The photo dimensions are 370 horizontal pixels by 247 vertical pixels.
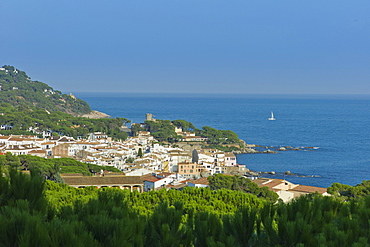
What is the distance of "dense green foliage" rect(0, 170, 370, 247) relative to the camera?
2.36m

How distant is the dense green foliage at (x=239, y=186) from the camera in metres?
14.9

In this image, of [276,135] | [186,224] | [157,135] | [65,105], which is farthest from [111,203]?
[65,105]

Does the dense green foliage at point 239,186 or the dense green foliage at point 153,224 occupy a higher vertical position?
the dense green foliage at point 153,224

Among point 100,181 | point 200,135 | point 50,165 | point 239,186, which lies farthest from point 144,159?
point 200,135

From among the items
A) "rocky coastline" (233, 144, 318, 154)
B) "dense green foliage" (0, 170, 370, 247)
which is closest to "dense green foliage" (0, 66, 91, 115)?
"rocky coastline" (233, 144, 318, 154)

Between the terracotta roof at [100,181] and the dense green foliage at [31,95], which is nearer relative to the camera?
the terracotta roof at [100,181]

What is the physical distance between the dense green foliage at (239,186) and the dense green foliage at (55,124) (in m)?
23.8

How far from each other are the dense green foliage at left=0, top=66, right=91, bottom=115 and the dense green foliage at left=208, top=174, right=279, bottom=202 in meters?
48.1

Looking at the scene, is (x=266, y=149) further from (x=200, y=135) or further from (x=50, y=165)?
(x=50, y=165)

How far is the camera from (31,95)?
66938 millimetres

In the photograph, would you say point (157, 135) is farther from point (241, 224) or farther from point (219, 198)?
point (241, 224)

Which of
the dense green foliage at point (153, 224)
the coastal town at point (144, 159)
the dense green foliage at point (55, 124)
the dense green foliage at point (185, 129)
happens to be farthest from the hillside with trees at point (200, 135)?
the dense green foliage at point (153, 224)

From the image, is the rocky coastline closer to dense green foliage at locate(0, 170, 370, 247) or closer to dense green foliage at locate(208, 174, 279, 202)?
dense green foliage at locate(208, 174, 279, 202)

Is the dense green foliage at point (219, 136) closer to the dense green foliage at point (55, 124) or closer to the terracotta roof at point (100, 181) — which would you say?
the dense green foliage at point (55, 124)
